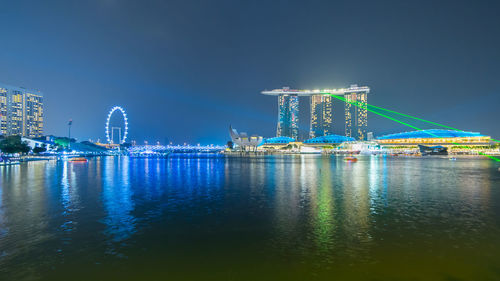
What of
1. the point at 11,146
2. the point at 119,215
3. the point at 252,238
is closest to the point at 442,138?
the point at 11,146

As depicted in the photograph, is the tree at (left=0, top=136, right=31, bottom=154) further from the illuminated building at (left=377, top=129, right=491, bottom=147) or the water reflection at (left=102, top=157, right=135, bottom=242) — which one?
the illuminated building at (left=377, top=129, right=491, bottom=147)

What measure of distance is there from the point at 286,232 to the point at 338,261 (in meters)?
3.20

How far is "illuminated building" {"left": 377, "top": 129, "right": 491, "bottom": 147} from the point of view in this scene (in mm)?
145250

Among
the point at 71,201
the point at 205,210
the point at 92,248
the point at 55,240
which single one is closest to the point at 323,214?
the point at 205,210

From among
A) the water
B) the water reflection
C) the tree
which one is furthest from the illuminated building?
the water reflection

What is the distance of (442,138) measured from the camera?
148000 millimetres

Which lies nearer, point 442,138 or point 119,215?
point 119,215

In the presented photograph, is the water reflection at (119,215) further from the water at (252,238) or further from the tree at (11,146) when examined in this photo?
the tree at (11,146)

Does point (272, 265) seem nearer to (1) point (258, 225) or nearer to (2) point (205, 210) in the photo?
(1) point (258, 225)

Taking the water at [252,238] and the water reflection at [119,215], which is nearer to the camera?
the water at [252,238]

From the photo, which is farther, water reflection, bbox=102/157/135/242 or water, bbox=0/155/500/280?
water reflection, bbox=102/157/135/242

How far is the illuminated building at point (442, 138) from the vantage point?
14525 centimetres

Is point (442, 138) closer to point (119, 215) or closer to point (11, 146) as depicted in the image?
point (11, 146)

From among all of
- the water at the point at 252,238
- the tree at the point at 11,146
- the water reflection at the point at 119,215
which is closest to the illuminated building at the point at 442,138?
the water at the point at 252,238
